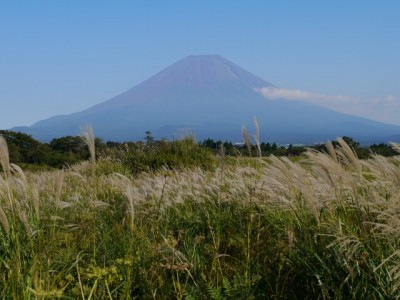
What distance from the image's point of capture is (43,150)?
29.5 meters

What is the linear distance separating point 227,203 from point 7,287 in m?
3.64

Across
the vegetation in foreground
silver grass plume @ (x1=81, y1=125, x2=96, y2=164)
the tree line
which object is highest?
silver grass plume @ (x1=81, y1=125, x2=96, y2=164)

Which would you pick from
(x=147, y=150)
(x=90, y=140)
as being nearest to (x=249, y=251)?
(x=90, y=140)

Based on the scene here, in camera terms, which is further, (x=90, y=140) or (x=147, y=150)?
(x=147, y=150)

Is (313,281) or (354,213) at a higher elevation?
(354,213)

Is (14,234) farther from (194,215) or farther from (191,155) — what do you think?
(191,155)

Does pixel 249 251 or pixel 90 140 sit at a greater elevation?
pixel 90 140

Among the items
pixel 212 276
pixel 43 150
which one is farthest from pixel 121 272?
pixel 43 150

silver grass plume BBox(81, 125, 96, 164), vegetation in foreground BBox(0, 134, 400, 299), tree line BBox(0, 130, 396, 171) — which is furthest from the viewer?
tree line BBox(0, 130, 396, 171)

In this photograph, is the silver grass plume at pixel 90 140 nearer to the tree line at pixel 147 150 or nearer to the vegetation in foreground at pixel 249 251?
the vegetation in foreground at pixel 249 251

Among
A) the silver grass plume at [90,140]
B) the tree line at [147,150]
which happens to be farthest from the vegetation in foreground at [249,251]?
the tree line at [147,150]

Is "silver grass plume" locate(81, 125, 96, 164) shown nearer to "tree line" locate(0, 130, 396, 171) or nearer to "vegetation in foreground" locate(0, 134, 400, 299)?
"vegetation in foreground" locate(0, 134, 400, 299)

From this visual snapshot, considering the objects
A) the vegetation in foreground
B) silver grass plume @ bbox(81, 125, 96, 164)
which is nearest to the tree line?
the vegetation in foreground

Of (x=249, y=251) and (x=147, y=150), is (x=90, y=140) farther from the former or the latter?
(x=147, y=150)
